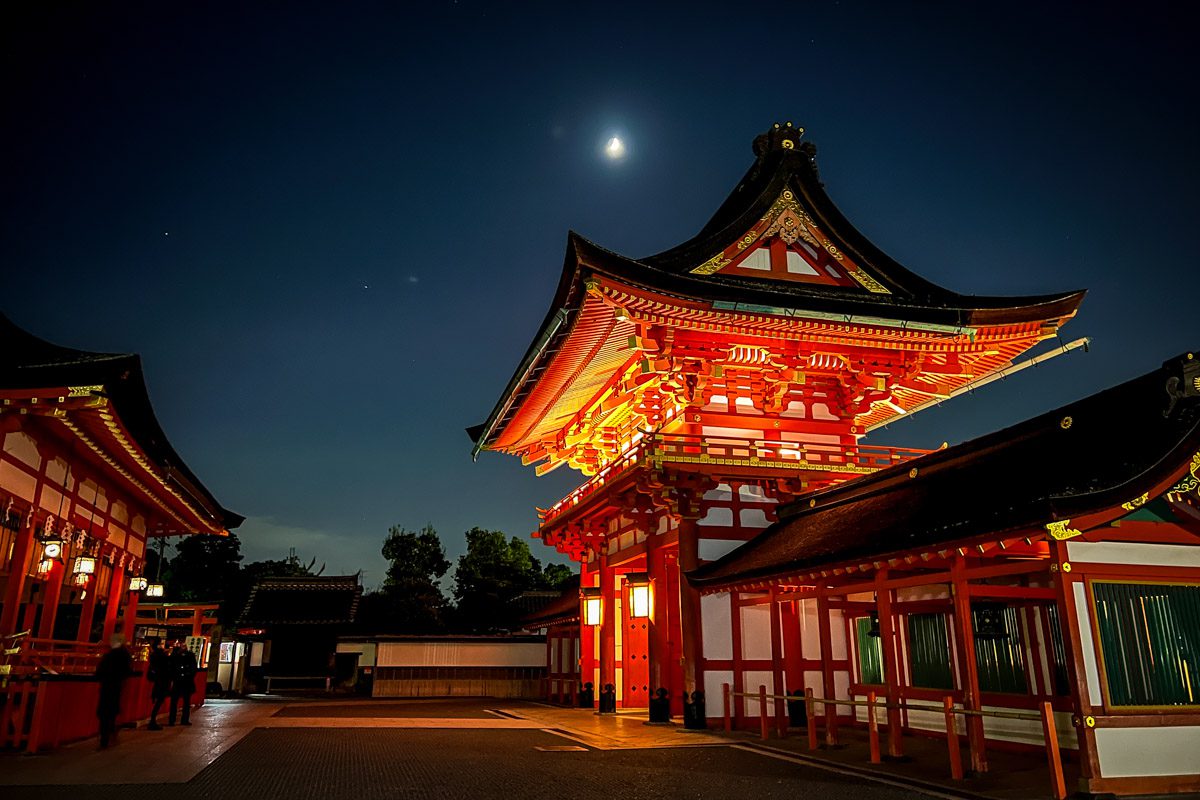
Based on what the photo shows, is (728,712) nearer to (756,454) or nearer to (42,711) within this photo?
(756,454)

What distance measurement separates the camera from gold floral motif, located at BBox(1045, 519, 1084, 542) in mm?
7768

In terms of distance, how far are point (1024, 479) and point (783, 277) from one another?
32.4ft

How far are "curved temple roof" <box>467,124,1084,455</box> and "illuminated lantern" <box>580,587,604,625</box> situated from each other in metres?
5.09

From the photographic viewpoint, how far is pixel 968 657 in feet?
30.3

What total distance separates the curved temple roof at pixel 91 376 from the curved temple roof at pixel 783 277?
7606 millimetres

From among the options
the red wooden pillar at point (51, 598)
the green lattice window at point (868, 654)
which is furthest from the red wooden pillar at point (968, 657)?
the red wooden pillar at point (51, 598)

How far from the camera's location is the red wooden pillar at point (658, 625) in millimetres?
16566

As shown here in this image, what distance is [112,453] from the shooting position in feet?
51.2

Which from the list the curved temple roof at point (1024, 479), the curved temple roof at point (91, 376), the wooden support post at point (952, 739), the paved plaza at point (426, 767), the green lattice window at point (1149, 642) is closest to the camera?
the curved temple roof at point (1024, 479)

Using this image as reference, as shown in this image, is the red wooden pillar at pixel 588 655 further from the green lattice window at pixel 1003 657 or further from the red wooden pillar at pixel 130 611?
the red wooden pillar at pixel 130 611

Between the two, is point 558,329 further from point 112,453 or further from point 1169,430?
point 1169,430

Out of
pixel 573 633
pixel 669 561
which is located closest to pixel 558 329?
pixel 669 561

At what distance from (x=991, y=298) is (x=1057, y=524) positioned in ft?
35.7

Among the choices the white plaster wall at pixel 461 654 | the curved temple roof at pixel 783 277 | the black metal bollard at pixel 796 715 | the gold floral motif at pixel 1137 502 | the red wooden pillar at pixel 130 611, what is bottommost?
the black metal bollard at pixel 796 715
